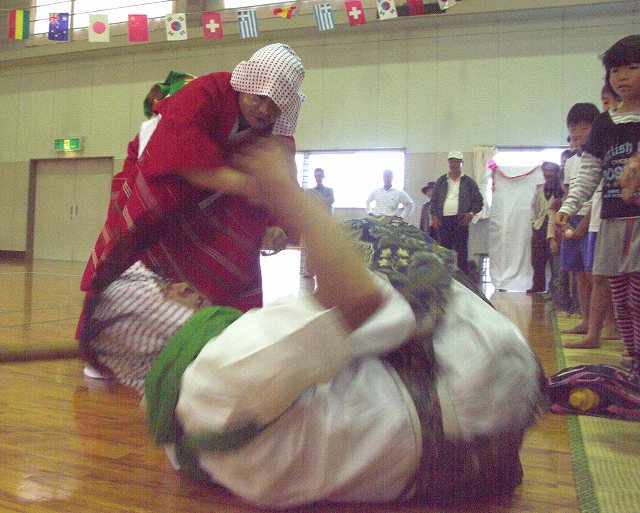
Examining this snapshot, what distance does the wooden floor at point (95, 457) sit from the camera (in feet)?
3.21

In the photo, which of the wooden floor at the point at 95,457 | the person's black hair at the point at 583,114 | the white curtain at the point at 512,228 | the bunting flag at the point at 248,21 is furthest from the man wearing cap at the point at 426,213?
the wooden floor at the point at 95,457

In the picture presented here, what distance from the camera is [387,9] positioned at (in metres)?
5.85

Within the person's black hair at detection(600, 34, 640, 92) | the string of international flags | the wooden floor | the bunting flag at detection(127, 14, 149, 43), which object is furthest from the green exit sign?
the person's black hair at detection(600, 34, 640, 92)

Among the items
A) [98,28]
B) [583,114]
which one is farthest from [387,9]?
[98,28]

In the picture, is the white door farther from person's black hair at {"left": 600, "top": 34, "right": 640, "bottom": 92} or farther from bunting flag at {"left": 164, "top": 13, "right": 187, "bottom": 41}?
person's black hair at {"left": 600, "top": 34, "right": 640, "bottom": 92}

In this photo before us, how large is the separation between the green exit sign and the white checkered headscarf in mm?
9033

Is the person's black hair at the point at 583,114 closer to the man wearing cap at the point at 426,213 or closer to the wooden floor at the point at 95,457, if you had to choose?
the wooden floor at the point at 95,457

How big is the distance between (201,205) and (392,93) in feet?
22.5

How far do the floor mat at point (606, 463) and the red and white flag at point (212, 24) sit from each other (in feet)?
21.6

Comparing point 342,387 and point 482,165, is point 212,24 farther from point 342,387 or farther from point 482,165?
point 342,387

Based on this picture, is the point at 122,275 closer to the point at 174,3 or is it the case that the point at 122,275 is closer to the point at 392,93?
the point at 392,93

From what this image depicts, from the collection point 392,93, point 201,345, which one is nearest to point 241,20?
point 392,93

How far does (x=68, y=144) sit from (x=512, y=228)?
7123 millimetres

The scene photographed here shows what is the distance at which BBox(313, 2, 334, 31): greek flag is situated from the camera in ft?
20.8
